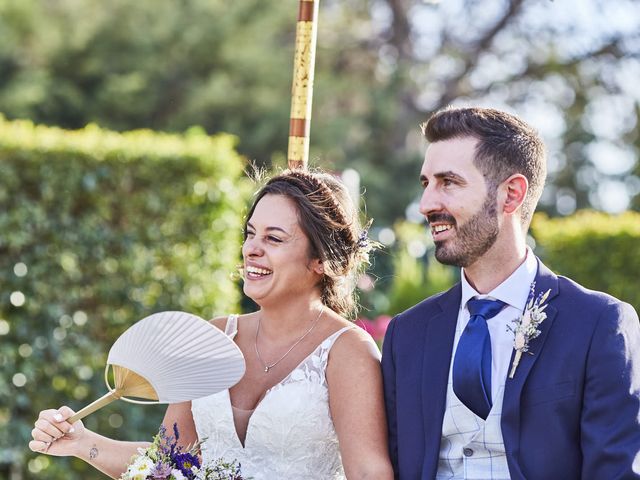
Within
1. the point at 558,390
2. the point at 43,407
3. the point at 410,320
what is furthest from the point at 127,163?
the point at 558,390

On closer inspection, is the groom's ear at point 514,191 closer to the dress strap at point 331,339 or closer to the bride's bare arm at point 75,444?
the dress strap at point 331,339

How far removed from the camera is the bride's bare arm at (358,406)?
10.6 ft

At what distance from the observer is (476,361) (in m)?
3.04

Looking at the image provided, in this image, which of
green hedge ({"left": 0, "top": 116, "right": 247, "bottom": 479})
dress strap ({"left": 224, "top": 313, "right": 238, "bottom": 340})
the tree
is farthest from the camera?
the tree

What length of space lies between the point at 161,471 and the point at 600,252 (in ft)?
19.5

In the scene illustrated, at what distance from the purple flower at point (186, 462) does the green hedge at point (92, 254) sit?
3.55 meters

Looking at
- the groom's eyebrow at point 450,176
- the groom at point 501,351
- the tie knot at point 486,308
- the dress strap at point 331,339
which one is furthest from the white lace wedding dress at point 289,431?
the groom's eyebrow at point 450,176

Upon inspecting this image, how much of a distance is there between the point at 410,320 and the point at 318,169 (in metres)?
0.74

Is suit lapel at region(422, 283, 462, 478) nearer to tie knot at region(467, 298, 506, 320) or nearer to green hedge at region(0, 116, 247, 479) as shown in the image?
tie knot at region(467, 298, 506, 320)

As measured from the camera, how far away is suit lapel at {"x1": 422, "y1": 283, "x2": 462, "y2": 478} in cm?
307

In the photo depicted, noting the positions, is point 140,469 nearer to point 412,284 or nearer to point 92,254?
point 92,254

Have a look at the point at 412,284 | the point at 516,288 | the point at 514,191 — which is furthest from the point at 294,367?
the point at 412,284

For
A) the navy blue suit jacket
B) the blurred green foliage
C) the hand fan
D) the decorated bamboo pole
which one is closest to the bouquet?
the hand fan

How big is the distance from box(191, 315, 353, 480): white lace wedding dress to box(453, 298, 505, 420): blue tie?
591mm
